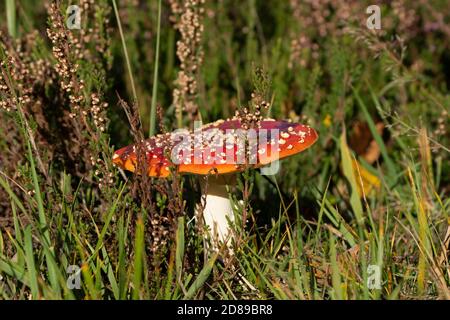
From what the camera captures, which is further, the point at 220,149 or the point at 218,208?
the point at 218,208

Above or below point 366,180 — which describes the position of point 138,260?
above

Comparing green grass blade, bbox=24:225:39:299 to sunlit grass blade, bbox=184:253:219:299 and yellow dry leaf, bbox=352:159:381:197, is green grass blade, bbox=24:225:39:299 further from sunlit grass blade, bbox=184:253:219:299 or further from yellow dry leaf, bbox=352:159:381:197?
yellow dry leaf, bbox=352:159:381:197

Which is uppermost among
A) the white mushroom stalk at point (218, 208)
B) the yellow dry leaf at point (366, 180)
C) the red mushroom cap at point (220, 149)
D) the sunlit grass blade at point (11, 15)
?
the sunlit grass blade at point (11, 15)

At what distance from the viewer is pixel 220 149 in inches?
84.8

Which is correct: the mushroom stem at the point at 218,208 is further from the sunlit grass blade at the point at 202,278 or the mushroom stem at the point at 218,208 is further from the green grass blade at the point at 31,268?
the green grass blade at the point at 31,268

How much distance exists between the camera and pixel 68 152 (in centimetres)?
283

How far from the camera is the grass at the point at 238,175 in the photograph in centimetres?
209

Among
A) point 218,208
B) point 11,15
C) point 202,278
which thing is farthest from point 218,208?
point 11,15

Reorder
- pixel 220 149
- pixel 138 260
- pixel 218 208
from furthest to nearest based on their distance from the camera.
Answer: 1. pixel 218 208
2. pixel 220 149
3. pixel 138 260

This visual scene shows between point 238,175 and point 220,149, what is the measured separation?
0.29ft

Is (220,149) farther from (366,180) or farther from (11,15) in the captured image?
(11,15)

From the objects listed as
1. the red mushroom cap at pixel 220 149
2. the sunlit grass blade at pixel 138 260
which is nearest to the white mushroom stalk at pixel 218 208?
the red mushroom cap at pixel 220 149

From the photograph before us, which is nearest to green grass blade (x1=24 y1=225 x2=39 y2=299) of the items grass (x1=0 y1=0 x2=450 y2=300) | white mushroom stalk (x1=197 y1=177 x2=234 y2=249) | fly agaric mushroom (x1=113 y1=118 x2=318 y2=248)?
grass (x1=0 y1=0 x2=450 y2=300)

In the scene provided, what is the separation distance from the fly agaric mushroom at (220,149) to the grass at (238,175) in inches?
2.1
